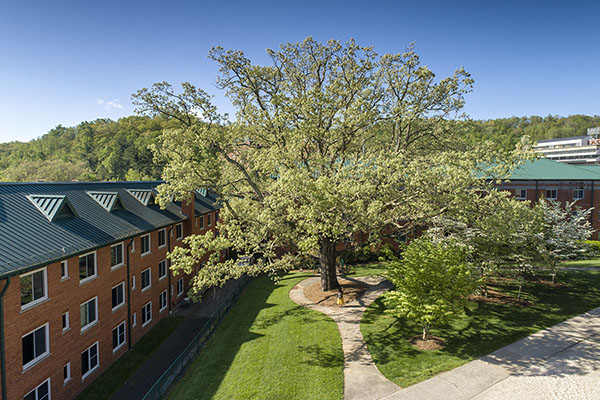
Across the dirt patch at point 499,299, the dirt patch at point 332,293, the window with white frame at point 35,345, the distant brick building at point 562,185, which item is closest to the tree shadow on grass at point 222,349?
the dirt patch at point 332,293

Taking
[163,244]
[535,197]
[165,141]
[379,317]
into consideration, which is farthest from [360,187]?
[535,197]

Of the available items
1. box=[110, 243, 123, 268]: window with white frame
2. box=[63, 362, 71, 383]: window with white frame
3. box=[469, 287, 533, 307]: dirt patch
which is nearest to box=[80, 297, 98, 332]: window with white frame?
box=[63, 362, 71, 383]: window with white frame

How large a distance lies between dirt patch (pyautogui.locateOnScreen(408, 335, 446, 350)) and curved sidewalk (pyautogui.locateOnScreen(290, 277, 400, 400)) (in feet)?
7.80

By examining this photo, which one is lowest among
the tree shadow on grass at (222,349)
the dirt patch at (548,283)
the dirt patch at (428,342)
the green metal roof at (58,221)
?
the tree shadow on grass at (222,349)

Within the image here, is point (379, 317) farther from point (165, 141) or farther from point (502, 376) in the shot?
point (165, 141)

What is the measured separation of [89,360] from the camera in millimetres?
17000

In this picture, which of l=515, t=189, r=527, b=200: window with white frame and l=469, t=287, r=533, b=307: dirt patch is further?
l=515, t=189, r=527, b=200: window with white frame

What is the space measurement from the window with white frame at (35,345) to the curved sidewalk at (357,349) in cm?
1253

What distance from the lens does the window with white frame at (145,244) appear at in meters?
22.6

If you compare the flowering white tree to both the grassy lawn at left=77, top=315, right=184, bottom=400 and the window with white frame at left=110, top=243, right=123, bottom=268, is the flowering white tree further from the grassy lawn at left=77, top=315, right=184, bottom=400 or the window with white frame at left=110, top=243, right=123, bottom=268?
→ the window with white frame at left=110, top=243, right=123, bottom=268

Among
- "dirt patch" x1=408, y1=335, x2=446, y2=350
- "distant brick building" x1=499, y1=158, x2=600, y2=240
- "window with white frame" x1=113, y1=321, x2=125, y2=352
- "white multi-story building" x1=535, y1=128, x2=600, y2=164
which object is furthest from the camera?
"white multi-story building" x1=535, y1=128, x2=600, y2=164

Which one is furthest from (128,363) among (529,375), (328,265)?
(529,375)

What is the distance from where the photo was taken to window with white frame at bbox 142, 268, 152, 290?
2283 centimetres

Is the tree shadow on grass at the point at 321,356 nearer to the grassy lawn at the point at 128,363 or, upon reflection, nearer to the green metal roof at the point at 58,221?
the grassy lawn at the point at 128,363
